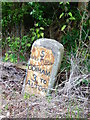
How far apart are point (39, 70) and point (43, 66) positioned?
101 millimetres

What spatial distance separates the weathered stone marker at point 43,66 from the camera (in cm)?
346

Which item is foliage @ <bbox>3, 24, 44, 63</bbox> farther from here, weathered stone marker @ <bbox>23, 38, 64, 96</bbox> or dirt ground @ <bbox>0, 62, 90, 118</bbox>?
dirt ground @ <bbox>0, 62, 90, 118</bbox>

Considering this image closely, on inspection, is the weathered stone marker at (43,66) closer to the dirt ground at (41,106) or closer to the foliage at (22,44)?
the dirt ground at (41,106)

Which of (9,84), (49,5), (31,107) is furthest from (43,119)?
(49,5)

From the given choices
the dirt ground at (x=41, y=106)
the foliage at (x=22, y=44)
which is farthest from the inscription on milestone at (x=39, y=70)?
the foliage at (x=22, y=44)

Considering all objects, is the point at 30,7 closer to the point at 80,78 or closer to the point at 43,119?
the point at 80,78

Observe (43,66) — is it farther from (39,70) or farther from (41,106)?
(41,106)

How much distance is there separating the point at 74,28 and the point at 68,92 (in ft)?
8.97

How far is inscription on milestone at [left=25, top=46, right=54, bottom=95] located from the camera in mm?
3496

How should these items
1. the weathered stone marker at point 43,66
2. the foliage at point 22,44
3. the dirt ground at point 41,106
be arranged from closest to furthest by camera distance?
the dirt ground at point 41,106 → the weathered stone marker at point 43,66 → the foliage at point 22,44

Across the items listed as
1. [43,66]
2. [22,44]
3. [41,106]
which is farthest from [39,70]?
[22,44]

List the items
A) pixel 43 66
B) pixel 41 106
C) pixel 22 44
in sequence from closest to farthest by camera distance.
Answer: pixel 41 106
pixel 43 66
pixel 22 44

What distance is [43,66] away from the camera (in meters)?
3.53

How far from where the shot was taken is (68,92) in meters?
2.96
